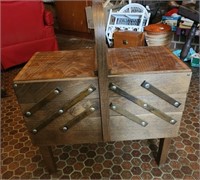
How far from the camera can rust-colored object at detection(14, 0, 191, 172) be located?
0.70m

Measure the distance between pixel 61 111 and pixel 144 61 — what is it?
41 cm

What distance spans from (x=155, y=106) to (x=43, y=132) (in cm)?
50

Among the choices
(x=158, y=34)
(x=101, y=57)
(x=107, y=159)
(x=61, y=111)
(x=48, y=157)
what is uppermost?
(x=101, y=57)

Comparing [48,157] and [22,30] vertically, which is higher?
[22,30]

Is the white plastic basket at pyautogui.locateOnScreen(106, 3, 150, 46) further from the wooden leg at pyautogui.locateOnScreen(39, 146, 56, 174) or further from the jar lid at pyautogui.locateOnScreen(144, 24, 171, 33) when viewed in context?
the wooden leg at pyautogui.locateOnScreen(39, 146, 56, 174)

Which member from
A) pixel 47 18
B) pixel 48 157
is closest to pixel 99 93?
pixel 48 157

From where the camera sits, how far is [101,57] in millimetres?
621

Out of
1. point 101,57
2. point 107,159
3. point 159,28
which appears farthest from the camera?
point 159,28

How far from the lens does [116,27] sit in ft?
8.28

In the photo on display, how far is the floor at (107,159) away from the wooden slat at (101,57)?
38 cm

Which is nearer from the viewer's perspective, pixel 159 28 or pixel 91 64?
pixel 91 64

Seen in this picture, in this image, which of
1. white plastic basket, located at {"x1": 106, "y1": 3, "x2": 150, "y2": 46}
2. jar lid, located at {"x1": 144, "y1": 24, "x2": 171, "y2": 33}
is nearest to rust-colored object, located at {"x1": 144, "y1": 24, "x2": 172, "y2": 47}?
jar lid, located at {"x1": 144, "y1": 24, "x2": 171, "y2": 33}

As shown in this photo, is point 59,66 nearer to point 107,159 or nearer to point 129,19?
point 107,159

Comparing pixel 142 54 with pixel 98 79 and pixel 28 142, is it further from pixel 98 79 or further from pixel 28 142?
pixel 28 142
